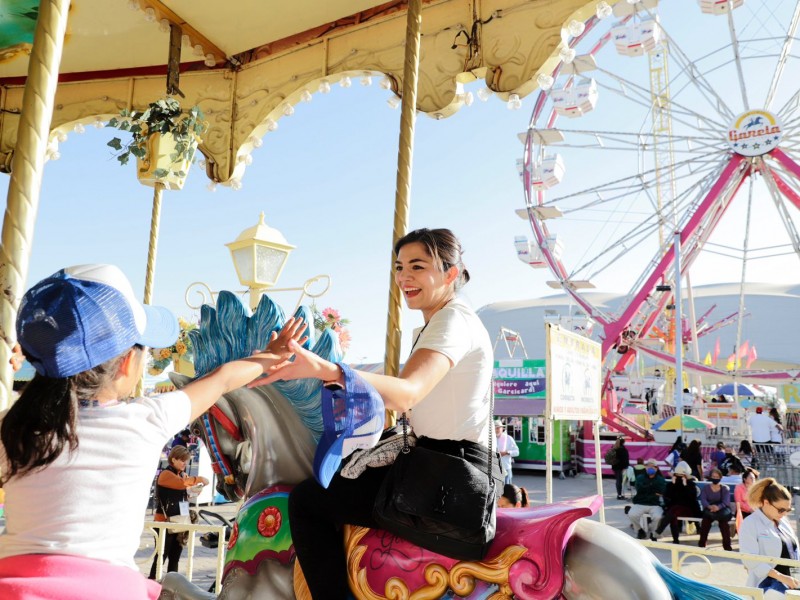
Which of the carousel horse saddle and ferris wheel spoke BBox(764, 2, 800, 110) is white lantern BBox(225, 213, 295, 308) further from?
ferris wheel spoke BBox(764, 2, 800, 110)

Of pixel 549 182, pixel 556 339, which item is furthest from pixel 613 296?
pixel 556 339

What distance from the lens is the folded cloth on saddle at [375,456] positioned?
180cm

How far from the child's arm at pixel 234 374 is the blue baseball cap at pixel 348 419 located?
14cm

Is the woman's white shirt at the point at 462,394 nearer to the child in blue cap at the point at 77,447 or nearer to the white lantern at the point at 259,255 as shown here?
the child in blue cap at the point at 77,447

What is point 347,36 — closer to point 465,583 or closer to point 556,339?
point 556,339

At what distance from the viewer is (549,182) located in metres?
16.0

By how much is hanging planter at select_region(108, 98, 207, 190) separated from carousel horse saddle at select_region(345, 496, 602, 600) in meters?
3.38

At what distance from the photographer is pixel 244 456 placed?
206cm

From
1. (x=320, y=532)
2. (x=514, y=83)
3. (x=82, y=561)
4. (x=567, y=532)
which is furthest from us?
(x=514, y=83)

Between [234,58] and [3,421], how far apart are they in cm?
449

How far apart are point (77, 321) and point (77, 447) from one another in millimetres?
224

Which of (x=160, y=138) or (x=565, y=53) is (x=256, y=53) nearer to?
(x=160, y=138)

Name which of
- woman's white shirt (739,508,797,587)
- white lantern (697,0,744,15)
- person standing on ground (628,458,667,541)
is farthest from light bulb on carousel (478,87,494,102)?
white lantern (697,0,744,15)

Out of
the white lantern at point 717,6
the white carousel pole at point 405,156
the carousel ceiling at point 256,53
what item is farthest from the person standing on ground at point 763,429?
the white carousel pole at point 405,156
